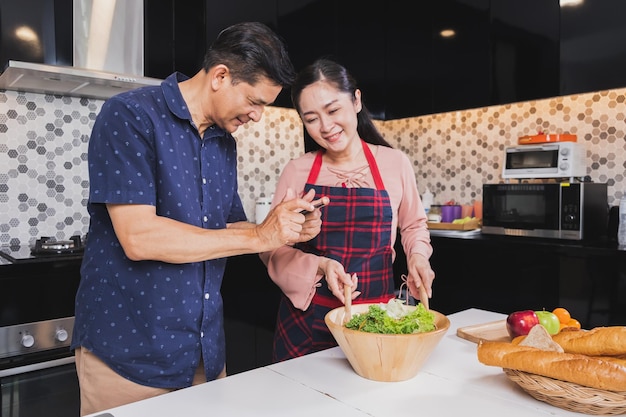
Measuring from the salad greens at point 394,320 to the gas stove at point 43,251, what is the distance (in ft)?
5.19

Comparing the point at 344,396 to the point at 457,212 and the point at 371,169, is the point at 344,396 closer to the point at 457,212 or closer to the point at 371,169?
the point at 371,169

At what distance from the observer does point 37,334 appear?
218 centimetres

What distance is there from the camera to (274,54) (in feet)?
4.29

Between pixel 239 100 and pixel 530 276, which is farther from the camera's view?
pixel 530 276

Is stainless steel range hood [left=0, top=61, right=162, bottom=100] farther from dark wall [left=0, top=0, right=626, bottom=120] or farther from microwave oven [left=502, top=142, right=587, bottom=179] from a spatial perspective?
microwave oven [left=502, top=142, right=587, bottom=179]

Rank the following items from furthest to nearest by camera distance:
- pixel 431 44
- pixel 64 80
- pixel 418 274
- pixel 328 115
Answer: pixel 431 44 < pixel 64 80 < pixel 328 115 < pixel 418 274

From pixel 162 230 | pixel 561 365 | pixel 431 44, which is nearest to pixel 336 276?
pixel 162 230

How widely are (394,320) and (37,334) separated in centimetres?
169

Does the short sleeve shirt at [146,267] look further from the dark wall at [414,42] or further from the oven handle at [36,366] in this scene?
the dark wall at [414,42]

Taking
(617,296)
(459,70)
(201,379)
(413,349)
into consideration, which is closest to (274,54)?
(413,349)

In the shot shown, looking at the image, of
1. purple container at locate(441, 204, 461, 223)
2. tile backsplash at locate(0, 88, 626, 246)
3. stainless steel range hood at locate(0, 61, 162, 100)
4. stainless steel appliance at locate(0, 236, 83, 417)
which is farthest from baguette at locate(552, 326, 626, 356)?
purple container at locate(441, 204, 461, 223)

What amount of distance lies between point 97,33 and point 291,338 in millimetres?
1899

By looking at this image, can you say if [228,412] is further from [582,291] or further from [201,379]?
[582,291]

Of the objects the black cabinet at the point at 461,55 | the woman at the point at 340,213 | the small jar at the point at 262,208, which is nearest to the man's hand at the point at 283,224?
the woman at the point at 340,213
